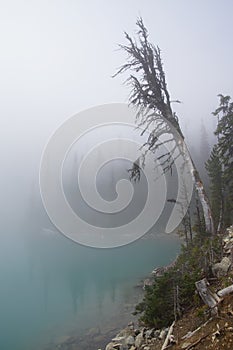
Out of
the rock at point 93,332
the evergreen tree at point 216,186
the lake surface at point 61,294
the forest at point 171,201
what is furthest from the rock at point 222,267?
the evergreen tree at point 216,186

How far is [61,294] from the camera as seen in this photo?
74.9ft

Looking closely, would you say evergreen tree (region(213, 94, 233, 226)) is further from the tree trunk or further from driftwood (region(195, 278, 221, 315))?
driftwood (region(195, 278, 221, 315))

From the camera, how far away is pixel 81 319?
1659 centimetres

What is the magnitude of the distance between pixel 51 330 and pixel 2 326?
10.7 ft

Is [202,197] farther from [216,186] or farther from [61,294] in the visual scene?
[61,294]

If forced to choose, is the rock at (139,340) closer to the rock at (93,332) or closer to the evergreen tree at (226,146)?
the rock at (93,332)

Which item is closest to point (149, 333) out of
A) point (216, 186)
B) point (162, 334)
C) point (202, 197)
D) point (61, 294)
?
point (162, 334)

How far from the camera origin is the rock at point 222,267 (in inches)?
297

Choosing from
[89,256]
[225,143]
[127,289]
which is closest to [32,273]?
[89,256]

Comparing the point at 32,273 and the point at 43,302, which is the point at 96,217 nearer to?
the point at 32,273

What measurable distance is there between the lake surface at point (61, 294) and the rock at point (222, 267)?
9.16 meters

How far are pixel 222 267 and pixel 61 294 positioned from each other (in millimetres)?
17952

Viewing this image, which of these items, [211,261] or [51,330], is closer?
[211,261]

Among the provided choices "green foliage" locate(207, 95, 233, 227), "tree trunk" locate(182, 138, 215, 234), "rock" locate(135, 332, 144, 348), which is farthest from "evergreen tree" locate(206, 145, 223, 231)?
"rock" locate(135, 332, 144, 348)
